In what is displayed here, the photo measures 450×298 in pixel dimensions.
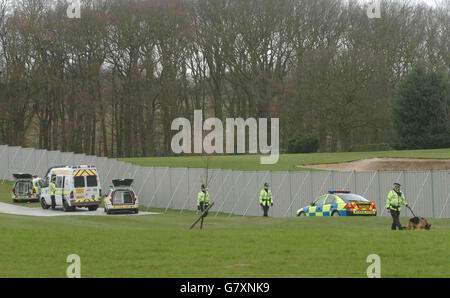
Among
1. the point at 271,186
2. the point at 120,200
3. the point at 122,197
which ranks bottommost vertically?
the point at 120,200

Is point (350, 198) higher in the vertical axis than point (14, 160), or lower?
lower

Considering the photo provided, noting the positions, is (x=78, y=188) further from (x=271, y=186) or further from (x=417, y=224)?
(x=417, y=224)

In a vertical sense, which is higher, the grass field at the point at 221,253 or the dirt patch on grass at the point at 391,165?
the dirt patch on grass at the point at 391,165

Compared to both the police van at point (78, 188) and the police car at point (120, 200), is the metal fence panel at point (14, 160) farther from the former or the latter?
the police car at point (120, 200)

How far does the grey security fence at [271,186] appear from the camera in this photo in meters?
35.3

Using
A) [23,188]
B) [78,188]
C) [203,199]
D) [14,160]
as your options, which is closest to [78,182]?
[78,188]

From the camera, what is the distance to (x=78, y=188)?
141 ft

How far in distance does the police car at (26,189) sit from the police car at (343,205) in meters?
23.5

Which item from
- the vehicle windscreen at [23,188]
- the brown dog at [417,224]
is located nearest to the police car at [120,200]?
the vehicle windscreen at [23,188]

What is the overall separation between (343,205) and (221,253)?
15858 mm

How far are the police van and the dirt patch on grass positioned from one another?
630 inches

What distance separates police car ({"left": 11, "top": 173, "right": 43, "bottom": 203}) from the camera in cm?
5103
